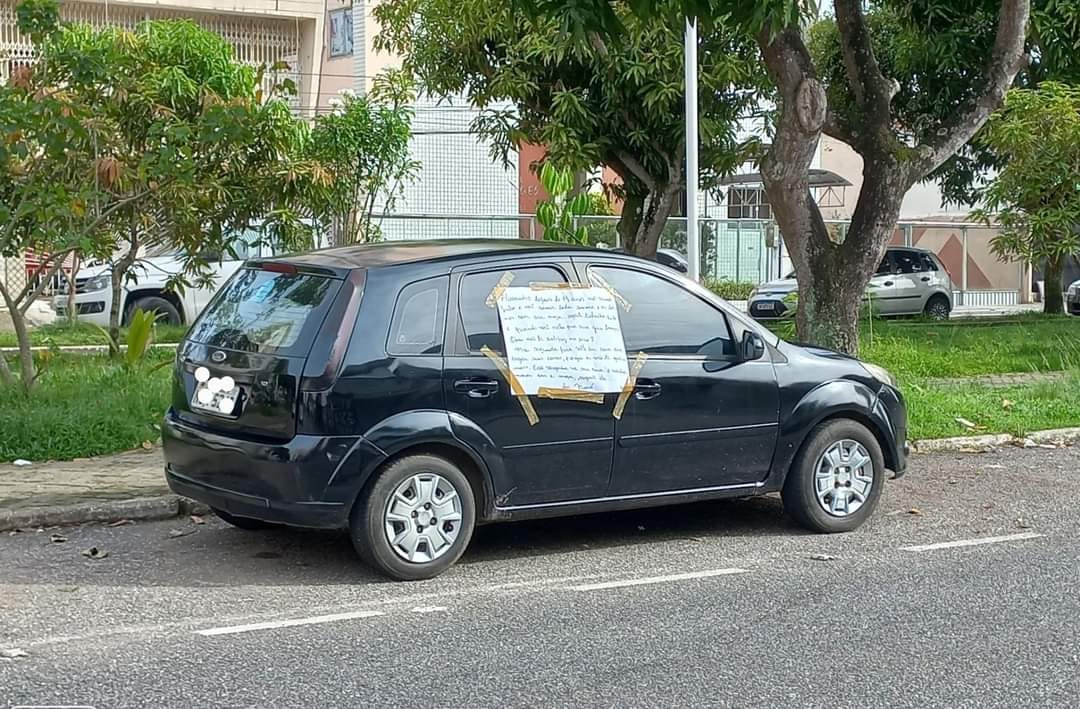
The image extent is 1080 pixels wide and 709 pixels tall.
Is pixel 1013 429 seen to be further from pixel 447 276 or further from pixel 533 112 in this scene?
pixel 533 112

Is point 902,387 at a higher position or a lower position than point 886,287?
lower

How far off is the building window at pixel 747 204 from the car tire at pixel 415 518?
3180 cm

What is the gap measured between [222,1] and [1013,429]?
1726cm

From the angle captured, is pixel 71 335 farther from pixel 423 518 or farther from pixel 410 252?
pixel 423 518

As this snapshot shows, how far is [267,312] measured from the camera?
717 cm

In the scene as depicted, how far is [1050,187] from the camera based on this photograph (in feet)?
50.8

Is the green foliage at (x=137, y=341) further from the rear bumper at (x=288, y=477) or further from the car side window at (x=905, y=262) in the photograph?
the car side window at (x=905, y=262)

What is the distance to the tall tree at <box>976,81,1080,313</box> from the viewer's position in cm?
1484

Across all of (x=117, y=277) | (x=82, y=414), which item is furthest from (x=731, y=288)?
(x=82, y=414)

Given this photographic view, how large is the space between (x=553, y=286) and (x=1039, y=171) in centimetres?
975

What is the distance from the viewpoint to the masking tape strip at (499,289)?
725cm

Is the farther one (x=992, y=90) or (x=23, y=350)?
(x=992, y=90)

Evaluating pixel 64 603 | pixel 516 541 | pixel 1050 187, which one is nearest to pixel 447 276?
pixel 516 541

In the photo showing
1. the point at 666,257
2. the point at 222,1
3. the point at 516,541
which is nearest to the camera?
the point at 516,541
